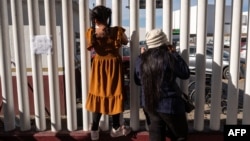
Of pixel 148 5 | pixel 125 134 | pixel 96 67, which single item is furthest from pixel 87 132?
pixel 148 5

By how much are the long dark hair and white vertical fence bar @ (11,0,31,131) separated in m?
1.63

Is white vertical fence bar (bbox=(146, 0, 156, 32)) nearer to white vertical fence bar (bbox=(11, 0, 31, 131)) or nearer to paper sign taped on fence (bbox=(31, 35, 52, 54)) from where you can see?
paper sign taped on fence (bbox=(31, 35, 52, 54))

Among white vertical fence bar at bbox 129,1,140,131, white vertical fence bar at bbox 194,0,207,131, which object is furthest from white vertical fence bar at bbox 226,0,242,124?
white vertical fence bar at bbox 129,1,140,131

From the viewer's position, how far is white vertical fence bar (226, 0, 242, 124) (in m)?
3.27

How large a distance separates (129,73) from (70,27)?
93 centimetres

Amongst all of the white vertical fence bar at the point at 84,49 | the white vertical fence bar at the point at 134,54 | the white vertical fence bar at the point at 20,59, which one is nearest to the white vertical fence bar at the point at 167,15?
the white vertical fence bar at the point at 134,54

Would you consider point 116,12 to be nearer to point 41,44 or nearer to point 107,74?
point 107,74

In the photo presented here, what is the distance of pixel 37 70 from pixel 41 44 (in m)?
0.34

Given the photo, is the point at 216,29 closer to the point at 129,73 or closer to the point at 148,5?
the point at 148,5

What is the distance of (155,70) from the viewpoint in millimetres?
2729

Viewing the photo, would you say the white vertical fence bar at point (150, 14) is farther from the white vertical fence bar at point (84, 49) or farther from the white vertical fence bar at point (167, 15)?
the white vertical fence bar at point (84, 49)

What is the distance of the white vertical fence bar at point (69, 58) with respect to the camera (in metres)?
3.35

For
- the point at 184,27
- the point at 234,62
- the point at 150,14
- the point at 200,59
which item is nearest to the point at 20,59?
the point at 150,14

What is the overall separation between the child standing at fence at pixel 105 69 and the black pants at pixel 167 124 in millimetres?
512
